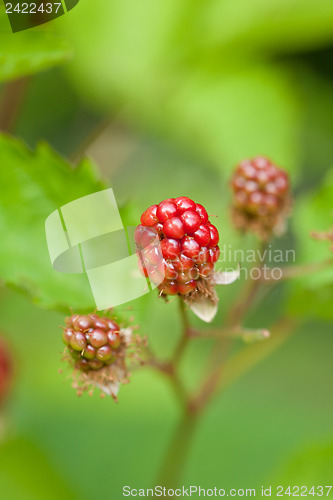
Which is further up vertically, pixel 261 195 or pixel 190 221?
pixel 190 221

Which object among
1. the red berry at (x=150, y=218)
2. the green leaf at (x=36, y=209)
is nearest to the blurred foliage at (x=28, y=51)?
the green leaf at (x=36, y=209)

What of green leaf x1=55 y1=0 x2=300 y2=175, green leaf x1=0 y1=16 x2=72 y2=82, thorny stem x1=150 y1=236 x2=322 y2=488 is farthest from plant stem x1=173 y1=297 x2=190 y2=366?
green leaf x1=55 y1=0 x2=300 y2=175

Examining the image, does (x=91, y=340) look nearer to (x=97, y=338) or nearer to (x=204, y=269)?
(x=97, y=338)

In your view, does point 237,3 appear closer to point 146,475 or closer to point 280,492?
point 280,492

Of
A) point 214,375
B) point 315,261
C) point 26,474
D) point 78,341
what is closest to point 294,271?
point 315,261

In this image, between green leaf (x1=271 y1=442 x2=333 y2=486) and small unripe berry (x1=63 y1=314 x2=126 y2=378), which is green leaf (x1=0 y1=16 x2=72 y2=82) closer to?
small unripe berry (x1=63 y1=314 x2=126 y2=378)

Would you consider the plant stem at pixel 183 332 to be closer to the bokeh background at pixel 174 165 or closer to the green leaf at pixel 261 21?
the bokeh background at pixel 174 165

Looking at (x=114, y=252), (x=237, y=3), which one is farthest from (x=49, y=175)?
(x=237, y=3)
